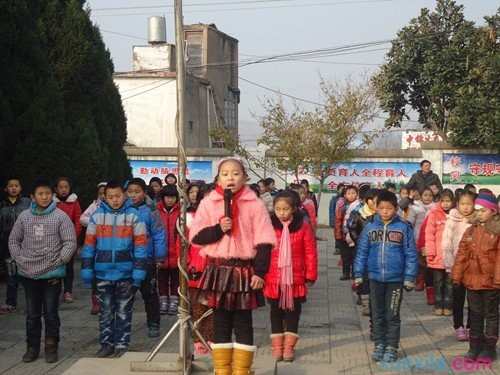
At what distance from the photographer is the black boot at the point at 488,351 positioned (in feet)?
25.0

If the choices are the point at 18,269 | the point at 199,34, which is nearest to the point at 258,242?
the point at 18,269

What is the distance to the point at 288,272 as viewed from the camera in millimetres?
7594

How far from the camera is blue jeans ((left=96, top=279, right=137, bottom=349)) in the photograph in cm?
765

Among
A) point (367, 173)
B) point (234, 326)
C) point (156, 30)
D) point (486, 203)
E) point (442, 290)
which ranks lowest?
point (442, 290)

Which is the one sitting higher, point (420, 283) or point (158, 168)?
point (158, 168)

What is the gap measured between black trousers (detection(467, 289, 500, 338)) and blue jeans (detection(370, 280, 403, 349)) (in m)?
0.67

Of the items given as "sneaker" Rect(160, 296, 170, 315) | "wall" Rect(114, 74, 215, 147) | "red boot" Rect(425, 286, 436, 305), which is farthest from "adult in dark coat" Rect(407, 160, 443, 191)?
"wall" Rect(114, 74, 215, 147)

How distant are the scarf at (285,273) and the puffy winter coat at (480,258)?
1567 mm

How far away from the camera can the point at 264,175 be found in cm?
2688

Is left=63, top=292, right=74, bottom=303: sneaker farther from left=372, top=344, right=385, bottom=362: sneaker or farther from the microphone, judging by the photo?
the microphone

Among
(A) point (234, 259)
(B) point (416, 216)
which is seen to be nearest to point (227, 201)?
(A) point (234, 259)

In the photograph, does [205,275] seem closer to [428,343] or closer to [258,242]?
[258,242]

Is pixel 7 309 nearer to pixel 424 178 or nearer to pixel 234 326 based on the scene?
pixel 234 326

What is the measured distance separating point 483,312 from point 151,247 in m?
3.22
